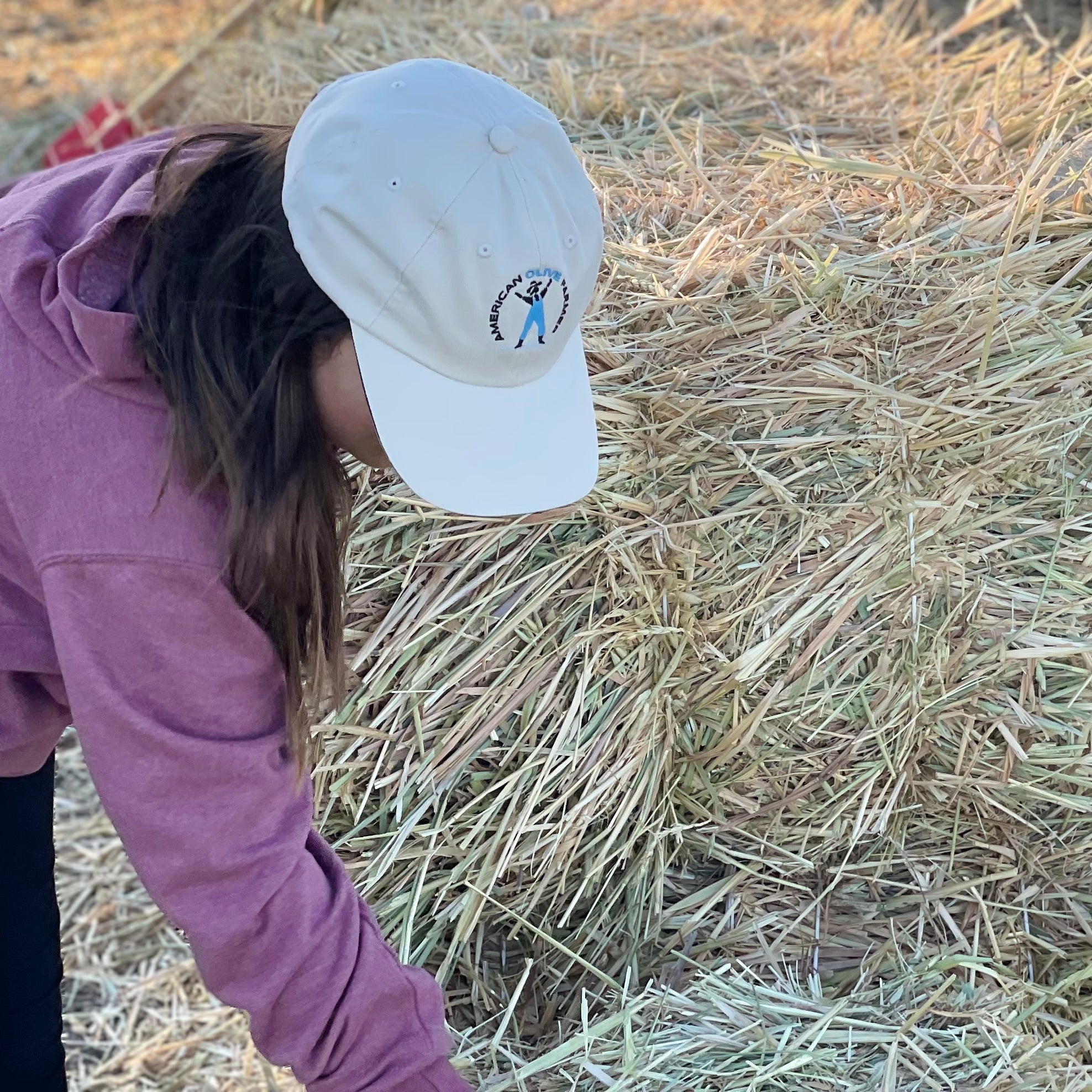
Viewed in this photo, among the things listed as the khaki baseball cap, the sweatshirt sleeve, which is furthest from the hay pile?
the khaki baseball cap

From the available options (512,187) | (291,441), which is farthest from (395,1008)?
(512,187)

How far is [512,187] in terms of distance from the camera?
0.82m

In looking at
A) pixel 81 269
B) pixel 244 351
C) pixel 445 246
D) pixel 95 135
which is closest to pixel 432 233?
pixel 445 246

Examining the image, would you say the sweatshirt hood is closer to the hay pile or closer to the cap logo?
the cap logo

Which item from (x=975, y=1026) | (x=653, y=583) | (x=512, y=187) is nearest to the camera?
(x=512, y=187)

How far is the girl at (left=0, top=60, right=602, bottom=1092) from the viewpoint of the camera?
0.82 m

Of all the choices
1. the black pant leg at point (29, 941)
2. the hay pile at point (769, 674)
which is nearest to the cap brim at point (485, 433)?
the hay pile at point (769, 674)

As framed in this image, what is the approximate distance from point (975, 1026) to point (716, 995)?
0.25 metres

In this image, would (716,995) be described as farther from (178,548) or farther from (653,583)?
(178,548)

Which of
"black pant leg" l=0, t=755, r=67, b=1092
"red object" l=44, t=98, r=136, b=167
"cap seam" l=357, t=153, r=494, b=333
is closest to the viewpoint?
"cap seam" l=357, t=153, r=494, b=333

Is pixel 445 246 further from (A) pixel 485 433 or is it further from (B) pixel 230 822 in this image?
(B) pixel 230 822

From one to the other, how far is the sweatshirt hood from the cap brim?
164 mm

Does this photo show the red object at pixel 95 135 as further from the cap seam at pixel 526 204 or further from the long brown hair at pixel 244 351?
the cap seam at pixel 526 204

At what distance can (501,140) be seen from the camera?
0.82 meters
